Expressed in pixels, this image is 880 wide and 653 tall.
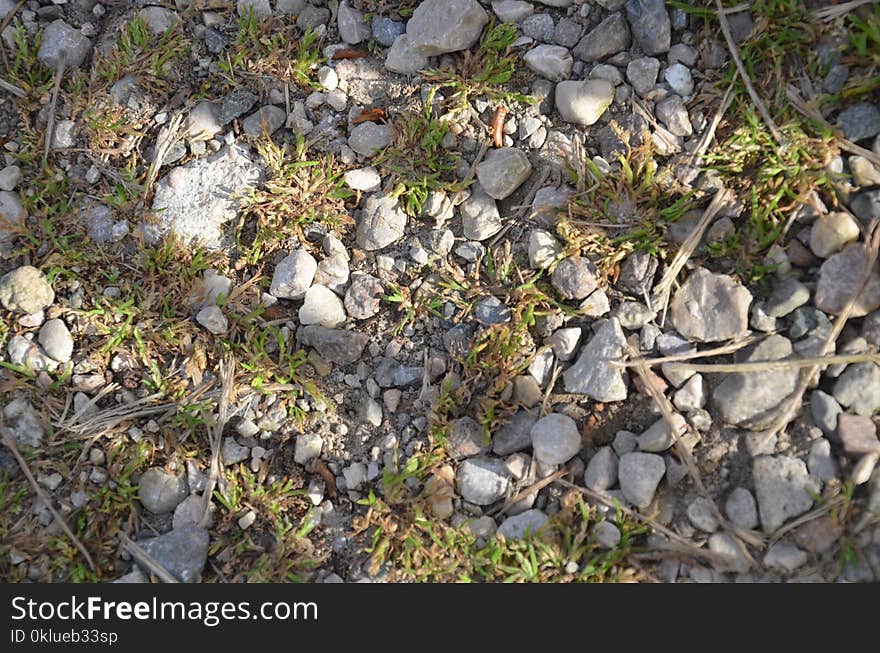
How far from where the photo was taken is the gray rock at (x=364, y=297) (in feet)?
9.78

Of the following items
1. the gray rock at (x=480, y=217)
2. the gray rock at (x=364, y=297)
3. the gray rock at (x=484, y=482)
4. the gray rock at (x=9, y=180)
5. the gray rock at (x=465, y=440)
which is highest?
the gray rock at (x=480, y=217)

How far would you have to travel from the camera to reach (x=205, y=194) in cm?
314

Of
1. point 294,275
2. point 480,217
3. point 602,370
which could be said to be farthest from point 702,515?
point 294,275

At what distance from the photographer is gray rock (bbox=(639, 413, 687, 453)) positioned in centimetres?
263

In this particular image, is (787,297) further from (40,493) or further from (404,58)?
(40,493)

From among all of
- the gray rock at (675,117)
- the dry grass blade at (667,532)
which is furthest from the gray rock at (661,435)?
the gray rock at (675,117)

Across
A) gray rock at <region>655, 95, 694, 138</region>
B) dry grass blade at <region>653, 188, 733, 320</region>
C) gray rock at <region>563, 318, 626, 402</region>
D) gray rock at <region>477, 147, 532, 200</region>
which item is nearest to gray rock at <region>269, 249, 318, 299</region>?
gray rock at <region>477, 147, 532, 200</region>

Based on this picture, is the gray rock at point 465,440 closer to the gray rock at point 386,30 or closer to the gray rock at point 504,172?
the gray rock at point 504,172

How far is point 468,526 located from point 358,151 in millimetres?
1492

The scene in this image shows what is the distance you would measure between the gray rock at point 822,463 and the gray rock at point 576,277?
888mm

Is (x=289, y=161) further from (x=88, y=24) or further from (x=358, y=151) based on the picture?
→ (x=88, y=24)

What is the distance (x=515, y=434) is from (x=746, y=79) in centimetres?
150

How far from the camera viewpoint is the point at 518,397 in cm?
282

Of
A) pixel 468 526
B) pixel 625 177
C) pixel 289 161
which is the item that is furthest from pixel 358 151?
pixel 468 526
